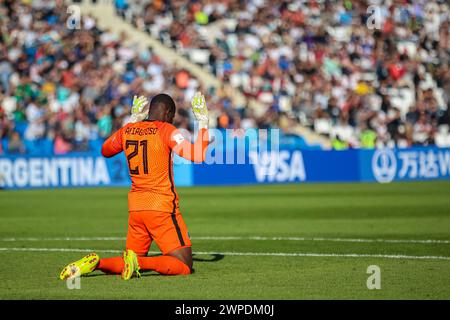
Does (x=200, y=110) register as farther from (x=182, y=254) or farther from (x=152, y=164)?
(x=182, y=254)

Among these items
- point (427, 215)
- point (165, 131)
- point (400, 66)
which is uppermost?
point (400, 66)

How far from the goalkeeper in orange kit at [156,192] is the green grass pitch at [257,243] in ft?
0.74

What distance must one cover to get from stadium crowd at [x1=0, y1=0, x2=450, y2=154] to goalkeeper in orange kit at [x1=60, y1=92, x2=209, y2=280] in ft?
65.1

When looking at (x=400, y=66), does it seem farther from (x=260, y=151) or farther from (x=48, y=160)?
(x=48, y=160)

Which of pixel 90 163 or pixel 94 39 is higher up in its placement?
pixel 94 39

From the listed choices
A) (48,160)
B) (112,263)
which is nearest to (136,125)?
(112,263)

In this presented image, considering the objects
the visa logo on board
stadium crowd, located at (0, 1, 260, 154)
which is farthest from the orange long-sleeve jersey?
the visa logo on board

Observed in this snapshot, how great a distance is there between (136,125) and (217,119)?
23065 millimetres

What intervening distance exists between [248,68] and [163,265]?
26.4 meters

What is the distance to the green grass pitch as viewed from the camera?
9812mm

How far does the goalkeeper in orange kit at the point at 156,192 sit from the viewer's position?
10688 millimetres

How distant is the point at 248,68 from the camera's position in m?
36.7

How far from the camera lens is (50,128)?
31.4 metres

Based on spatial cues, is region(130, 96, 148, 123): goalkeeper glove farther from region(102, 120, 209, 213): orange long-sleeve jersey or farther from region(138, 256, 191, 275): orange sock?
region(138, 256, 191, 275): orange sock
